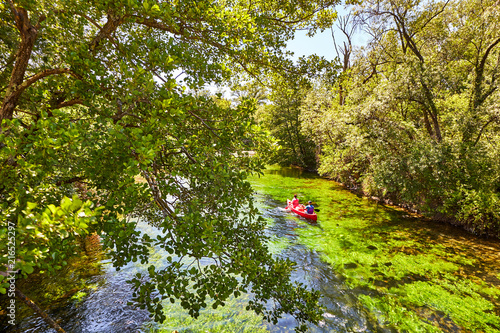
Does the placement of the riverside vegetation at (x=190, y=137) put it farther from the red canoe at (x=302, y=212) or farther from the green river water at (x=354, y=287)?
the red canoe at (x=302, y=212)

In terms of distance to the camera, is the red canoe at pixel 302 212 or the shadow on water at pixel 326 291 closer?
the shadow on water at pixel 326 291

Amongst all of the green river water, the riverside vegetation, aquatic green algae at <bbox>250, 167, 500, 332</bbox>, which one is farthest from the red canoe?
the riverside vegetation

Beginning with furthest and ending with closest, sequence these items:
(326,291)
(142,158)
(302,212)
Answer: (302,212), (326,291), (142,158)

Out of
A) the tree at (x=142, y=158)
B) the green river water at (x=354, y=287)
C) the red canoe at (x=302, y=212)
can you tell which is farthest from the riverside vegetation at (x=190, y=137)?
the red canoe at (x=302, y=212)

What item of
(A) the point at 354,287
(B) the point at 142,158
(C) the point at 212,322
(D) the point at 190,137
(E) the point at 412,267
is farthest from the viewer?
(E) the point at 412,267

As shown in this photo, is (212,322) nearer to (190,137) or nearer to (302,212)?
(190,137)

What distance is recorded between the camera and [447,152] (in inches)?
473

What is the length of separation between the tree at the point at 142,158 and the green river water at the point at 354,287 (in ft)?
10.8

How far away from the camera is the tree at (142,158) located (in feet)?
7.70

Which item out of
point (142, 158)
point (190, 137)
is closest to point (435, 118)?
point (190, 137)

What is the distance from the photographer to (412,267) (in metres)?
8.48

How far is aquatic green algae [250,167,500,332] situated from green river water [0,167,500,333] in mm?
28

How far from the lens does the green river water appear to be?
5.84 m

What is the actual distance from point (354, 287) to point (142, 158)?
8.02 m
